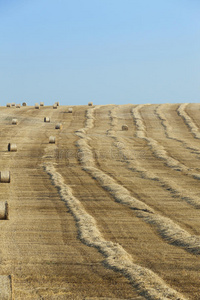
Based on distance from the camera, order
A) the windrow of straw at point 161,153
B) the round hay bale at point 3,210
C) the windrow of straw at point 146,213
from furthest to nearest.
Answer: the windrow of straw at point 161,153
the round hay bale at point 3,210
the windrow of straw at point 146,213

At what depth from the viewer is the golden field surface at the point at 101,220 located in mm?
8578

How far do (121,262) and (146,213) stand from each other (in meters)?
5.23

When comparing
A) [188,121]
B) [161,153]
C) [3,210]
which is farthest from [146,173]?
[188,121]

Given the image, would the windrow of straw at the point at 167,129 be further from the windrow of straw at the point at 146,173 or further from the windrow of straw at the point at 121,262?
the windrow of straw at the point at 121,262

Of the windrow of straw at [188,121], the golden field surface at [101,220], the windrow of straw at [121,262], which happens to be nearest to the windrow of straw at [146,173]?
the golden field surface at [101,220]

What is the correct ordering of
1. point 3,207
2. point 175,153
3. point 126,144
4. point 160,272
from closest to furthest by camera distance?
point 160,272
point 3,207
point 175,153
point 126,144

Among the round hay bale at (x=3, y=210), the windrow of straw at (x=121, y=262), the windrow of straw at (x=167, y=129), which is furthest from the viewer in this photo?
the windrow of straw at (x=167, y=129)

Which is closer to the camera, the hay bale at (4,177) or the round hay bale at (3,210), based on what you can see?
the round hay bale at (3,210)

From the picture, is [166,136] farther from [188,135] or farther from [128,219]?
[128,219]

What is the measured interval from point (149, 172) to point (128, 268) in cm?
1498

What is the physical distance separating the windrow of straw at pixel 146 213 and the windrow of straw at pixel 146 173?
1702 millimetres

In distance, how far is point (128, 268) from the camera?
368 inches

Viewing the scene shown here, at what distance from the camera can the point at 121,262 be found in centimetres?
980

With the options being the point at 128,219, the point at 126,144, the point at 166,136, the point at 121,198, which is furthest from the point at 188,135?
the point at 128,219
